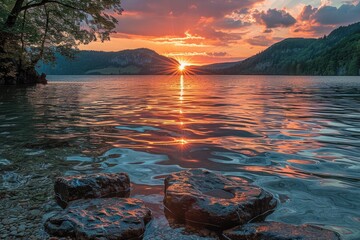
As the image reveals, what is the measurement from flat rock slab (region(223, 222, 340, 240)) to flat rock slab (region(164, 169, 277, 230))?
0.31 metres

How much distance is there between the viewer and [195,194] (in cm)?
567

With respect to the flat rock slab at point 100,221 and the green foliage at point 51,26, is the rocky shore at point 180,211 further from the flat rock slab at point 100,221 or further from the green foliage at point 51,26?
the green foliage at point 51,26

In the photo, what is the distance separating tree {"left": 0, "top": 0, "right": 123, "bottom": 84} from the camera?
106 feet

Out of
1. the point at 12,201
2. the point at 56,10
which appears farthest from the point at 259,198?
the point at 56,10

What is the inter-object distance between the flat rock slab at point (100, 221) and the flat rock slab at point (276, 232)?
4.46 feet

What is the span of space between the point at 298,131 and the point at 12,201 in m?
11.3

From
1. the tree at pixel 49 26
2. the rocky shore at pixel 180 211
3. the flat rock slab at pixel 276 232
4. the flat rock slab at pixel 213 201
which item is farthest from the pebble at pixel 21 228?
the tree at pixel 49 26

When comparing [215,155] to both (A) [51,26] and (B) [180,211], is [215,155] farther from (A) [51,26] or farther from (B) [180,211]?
(A) [51,26]

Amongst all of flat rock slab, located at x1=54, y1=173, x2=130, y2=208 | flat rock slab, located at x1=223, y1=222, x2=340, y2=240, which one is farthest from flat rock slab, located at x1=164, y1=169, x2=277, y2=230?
flat rock slab, located at x1=54, y1=173, x2=130, y2=208

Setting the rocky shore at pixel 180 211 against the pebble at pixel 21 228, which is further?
the pebble at pixel 21 228

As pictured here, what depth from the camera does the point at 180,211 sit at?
5.42 metres

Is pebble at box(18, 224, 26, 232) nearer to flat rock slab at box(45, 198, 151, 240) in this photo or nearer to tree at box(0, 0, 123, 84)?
flat rock slab at box(45, 198, 151, 240)

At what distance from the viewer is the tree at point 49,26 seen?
32.2m

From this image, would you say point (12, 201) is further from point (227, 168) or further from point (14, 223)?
point (227, 168)
